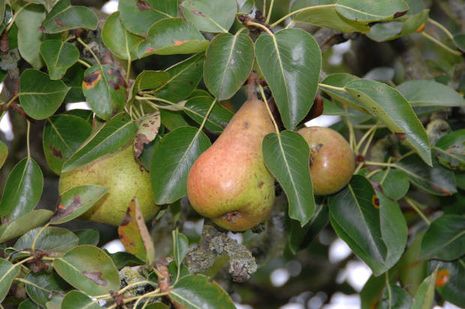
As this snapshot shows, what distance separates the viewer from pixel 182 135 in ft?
5.43

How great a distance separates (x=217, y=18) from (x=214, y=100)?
0.55ft

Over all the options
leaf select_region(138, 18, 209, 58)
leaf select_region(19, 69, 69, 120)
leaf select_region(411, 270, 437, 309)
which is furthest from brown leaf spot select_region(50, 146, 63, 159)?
leaf select_region(411, 270, 437, 309)

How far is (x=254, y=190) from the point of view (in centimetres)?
152

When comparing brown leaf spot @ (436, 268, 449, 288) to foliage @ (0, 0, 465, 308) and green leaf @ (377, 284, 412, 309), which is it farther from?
green leaf @ (377, 284, 412, 309)

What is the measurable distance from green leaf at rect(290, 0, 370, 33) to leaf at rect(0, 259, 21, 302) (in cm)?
65

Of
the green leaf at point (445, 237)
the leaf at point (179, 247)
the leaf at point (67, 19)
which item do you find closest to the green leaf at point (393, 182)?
the green leaf at point (445, 237)

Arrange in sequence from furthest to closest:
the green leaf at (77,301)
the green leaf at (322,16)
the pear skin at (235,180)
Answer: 1. the green leaf at (322,16)
2. the pear skin at (235,180)
3. the green leaf at (77,301)

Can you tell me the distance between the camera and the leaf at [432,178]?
203cm

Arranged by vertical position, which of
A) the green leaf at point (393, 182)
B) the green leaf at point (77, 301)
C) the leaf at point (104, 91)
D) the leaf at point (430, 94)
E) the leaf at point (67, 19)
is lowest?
the green leaf at point (393, 182)

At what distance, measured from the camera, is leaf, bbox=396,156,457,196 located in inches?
80.0

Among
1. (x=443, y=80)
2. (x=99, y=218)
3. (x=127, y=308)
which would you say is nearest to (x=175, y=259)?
(x=127, y=308)

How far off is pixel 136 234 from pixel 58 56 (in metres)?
0.41

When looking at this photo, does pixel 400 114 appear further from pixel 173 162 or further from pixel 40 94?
pixel 40 94

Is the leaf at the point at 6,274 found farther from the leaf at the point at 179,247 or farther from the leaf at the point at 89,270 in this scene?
the leaf at the point at 179,247
